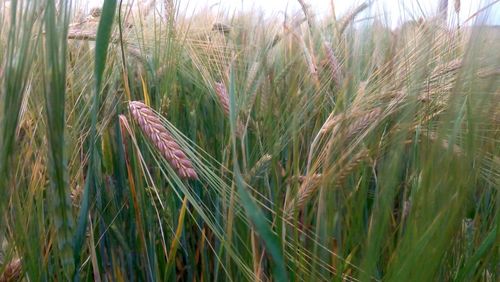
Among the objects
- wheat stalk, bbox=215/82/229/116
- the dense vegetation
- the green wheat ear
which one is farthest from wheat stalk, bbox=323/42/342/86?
the green wheat ear

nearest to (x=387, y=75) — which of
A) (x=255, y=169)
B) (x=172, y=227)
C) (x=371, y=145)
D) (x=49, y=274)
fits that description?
(x=371, y=145)

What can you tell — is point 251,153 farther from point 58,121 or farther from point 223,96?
point 58,121

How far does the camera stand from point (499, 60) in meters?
0.69

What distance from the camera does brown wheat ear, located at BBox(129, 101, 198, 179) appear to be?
81 centimetres

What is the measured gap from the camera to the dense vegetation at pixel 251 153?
2.19 feet

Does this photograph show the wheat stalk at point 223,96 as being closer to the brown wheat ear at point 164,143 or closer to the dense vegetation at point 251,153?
the dense vegetation at point 251,153

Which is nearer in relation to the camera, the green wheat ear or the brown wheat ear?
the green wheat ear

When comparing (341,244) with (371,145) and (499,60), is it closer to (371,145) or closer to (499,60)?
(371,145)

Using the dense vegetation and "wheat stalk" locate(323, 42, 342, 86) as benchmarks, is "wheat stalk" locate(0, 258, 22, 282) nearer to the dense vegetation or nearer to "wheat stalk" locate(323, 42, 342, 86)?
the dense vegetation

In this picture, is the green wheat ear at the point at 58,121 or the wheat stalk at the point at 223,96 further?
the wheat stalk at the point at 223,96

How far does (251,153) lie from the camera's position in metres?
1.11

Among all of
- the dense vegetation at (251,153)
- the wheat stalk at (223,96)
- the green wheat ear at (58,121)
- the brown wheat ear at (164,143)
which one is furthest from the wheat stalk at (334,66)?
the green wheat ear at (58,121)

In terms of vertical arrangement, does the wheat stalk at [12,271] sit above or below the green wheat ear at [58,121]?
below

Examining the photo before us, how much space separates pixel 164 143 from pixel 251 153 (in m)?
0.30
